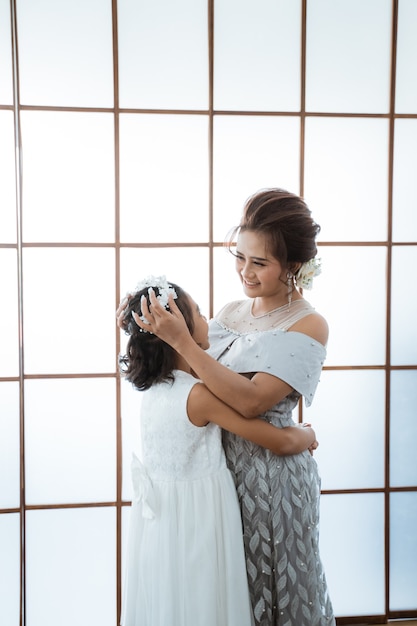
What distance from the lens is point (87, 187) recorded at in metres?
2.22

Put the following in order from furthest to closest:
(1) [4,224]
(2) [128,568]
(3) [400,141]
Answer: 1. (3) [400,141]
2. (1) [4,224]
3. (2) [128,568]

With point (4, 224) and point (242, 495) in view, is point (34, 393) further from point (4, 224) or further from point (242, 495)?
point (242, 495)

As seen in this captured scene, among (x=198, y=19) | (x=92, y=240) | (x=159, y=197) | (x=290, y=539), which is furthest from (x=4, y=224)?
(x=290, y=539)

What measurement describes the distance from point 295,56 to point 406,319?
1123 millimetres

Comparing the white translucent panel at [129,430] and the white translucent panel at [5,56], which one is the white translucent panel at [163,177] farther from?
the white translucent panel at [129,430]

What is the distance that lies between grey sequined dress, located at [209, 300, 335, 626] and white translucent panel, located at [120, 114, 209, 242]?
2.40ft

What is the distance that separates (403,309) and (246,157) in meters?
0.88

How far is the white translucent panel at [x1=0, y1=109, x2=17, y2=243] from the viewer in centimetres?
218

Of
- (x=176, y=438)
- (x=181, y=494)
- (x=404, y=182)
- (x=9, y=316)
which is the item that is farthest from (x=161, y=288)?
(x=404, y=182)

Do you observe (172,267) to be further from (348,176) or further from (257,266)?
(348,176)

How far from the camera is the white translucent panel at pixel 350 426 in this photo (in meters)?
2.38

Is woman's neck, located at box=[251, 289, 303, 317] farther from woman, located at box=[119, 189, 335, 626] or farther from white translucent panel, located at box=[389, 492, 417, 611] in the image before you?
white translucent panel, located at box=[389, 492, 417, 611]

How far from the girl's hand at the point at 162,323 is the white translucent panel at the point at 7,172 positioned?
3.16 ft

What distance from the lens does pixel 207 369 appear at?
4.87 feet
